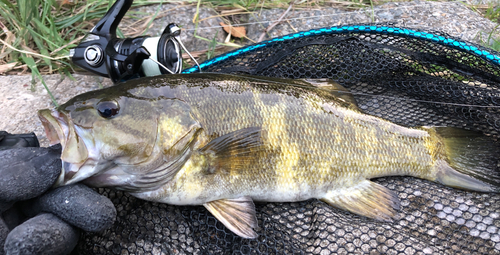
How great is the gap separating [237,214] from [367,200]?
854mm

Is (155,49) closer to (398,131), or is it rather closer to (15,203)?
(15,203)

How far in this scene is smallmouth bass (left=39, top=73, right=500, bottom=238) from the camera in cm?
154

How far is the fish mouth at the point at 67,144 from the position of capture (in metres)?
1.43

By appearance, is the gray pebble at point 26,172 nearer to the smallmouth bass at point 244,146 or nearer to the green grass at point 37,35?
the smallmouth bass at point 244,146

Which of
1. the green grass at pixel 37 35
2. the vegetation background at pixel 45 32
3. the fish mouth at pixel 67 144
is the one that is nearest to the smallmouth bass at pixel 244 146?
the fish mouth at pixel 67 144

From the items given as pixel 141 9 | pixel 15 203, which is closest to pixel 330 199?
pixel 15 203

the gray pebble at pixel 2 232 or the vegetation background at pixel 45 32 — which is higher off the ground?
the vegetation background at pixel 45 32

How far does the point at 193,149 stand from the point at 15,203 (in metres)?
0.88

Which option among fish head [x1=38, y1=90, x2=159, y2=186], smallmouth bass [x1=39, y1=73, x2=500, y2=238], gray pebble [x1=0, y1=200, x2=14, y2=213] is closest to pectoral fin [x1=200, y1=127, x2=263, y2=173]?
smallmouth bass [x1=39, y1=73, x2=500, y2=238]

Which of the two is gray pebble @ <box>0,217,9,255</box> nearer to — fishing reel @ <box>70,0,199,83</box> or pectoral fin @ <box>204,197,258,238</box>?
pectoral fin @ <box>204,197,258,238</box>

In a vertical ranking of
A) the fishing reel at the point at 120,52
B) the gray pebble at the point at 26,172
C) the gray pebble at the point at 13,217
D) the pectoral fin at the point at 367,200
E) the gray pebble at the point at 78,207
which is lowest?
the pectoral fin at the point at 367,200

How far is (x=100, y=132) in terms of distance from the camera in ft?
4.97

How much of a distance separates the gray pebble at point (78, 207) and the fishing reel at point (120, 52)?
872mm

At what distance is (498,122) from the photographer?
216 cm
